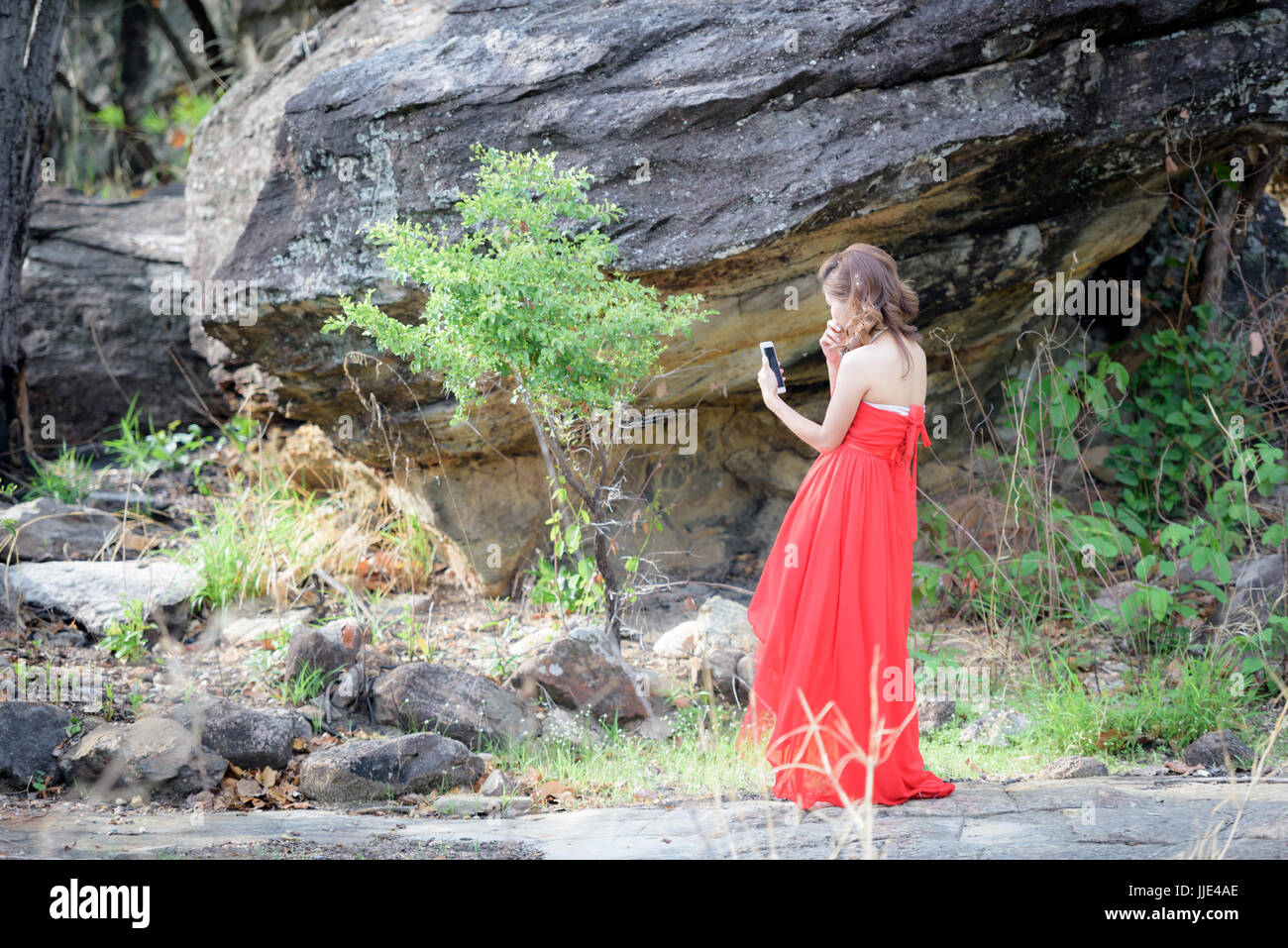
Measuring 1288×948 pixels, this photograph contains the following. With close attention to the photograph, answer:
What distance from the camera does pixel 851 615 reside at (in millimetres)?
3836

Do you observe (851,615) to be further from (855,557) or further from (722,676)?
(722,676)

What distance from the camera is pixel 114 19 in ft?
38.1

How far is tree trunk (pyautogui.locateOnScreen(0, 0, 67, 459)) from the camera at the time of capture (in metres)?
6.45

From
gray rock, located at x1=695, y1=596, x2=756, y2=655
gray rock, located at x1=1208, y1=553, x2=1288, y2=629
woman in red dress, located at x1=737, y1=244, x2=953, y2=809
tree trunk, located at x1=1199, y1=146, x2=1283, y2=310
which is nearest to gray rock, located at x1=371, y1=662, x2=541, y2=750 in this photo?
gray rock, located at x1=695, y1=596, x2=756, y2=655

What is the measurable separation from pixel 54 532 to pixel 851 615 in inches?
194

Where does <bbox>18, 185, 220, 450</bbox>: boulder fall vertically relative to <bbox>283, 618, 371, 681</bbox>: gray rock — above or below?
above

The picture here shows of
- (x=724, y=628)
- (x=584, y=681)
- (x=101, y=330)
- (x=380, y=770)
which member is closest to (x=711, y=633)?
(x=724, y=628)

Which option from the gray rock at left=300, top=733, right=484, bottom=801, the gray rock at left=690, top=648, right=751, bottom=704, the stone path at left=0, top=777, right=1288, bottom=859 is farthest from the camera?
the gray rock at left=690, top=648, right=751, bottom=704

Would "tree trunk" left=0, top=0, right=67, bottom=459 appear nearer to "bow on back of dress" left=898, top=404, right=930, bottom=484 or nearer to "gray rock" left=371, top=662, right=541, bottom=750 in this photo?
"gray rock" left=371, top=662, right=541, bottom=750

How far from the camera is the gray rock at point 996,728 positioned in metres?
4.79

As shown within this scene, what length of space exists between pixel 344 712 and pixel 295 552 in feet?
5.02

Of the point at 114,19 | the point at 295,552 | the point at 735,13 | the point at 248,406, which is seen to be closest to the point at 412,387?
the point at 295,552

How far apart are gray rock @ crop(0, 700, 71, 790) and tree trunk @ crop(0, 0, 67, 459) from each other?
3.21m

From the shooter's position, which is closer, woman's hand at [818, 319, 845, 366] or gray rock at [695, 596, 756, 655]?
woman's hand at [818, 319, 845, 366]
